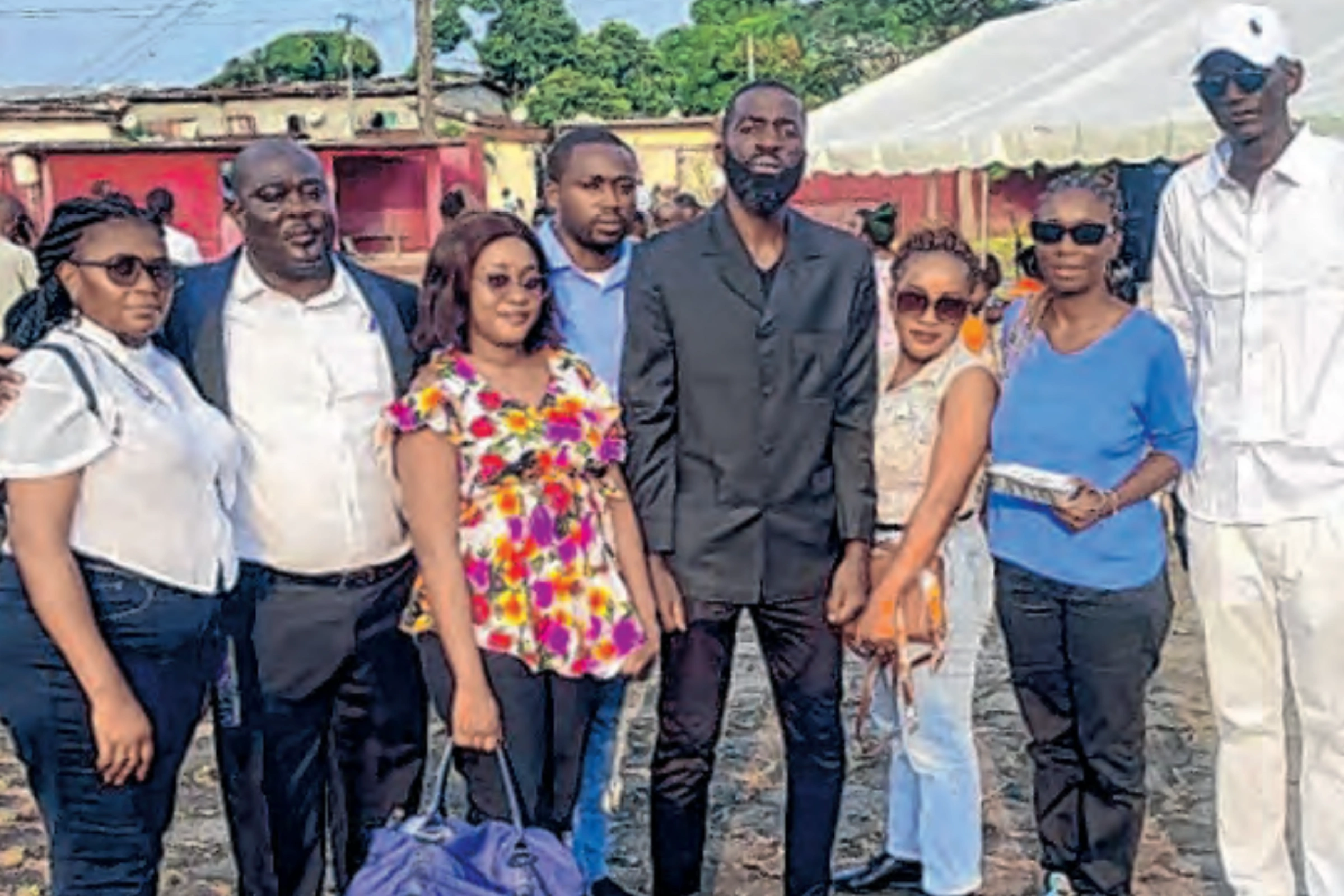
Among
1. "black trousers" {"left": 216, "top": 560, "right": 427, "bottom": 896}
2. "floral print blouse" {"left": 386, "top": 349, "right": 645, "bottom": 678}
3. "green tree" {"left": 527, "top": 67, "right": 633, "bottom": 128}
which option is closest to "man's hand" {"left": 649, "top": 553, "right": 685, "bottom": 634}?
"floral print blouse" {"left": 386, "top": 349, "right": 645, "bottom": 678}

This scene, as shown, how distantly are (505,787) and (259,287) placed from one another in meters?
1.18

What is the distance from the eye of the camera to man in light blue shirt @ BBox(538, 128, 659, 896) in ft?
15.5

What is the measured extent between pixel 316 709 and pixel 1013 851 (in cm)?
230

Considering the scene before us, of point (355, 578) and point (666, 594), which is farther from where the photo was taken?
point (666, 594)

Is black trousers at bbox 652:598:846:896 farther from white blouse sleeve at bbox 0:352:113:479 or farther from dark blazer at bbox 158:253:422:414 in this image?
white blouse sleeve at bbox 0:352:113:479

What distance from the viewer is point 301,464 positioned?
380 cm

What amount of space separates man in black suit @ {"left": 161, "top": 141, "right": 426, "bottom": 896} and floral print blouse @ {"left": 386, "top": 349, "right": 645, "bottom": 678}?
15 centimetres

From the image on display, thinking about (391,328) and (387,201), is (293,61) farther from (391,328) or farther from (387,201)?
(391,328)

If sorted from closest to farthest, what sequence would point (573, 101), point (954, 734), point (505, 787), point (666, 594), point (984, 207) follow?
point (505, 787) → point (666, 594) → point (954, 734) → point (984, 207) → point (573, 101)

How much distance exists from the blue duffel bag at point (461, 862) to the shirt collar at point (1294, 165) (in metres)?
2.07

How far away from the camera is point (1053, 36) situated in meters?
14.3

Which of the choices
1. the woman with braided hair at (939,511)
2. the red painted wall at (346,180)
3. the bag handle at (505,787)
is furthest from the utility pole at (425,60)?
the bag handle at (505,787)

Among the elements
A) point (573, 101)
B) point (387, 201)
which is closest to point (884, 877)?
point (387, 201)

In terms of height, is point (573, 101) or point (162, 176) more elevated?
point (573, 101)
